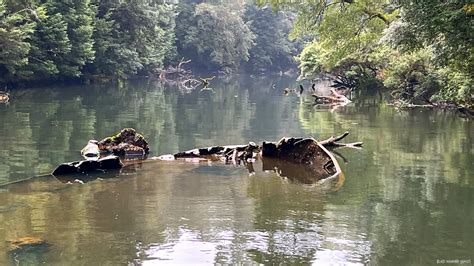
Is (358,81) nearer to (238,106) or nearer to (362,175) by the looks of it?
(238,106)

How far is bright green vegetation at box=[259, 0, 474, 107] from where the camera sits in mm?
12250

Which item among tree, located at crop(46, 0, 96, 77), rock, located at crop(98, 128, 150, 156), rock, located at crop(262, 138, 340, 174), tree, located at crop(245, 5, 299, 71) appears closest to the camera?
rock, located at crop(262, 138, 340, 174)

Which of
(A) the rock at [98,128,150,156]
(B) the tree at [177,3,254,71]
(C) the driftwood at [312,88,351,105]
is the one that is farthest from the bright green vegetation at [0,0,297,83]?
(A) the rock at [98,128,150,156]

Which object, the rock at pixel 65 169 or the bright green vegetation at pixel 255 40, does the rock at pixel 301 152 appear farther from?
the rock at pixel 65 169

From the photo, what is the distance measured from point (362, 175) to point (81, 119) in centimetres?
1402

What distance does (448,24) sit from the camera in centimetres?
1192

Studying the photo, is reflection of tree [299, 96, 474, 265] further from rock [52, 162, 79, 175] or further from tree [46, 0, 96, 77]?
tree [46, 0, 96, 77]

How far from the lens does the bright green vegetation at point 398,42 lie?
12.2 metres

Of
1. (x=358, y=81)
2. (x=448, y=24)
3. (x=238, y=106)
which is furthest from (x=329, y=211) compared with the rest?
(x=358, y=81)

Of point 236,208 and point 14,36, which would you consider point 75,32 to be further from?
point 236,208

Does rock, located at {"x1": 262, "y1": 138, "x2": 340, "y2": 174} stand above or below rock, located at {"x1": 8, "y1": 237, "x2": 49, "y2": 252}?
above

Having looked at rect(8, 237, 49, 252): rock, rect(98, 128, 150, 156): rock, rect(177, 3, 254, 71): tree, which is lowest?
rect(8, 237, 49, 252): rock

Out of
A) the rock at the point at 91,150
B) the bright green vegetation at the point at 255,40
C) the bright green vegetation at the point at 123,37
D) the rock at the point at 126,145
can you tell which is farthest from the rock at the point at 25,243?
the bright green vegetation at the point at 123,37

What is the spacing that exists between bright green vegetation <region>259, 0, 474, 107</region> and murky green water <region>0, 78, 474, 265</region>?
2.74 metres
